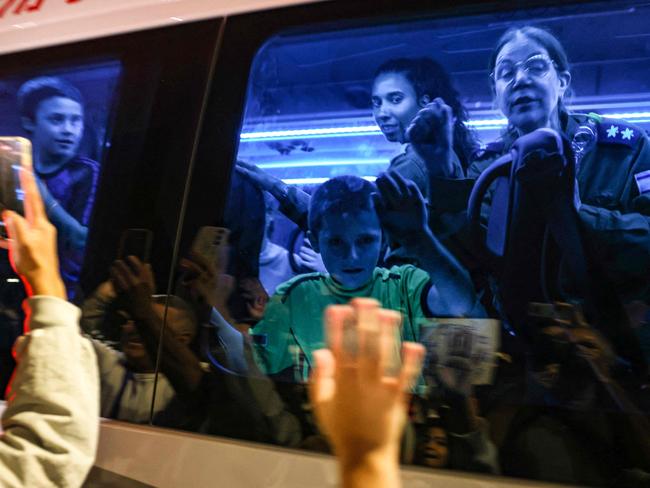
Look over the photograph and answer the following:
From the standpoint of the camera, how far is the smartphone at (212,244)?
2188 millimetres

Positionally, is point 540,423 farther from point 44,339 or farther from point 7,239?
point 7,239

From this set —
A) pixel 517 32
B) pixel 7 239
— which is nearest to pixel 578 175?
pixel 517 32

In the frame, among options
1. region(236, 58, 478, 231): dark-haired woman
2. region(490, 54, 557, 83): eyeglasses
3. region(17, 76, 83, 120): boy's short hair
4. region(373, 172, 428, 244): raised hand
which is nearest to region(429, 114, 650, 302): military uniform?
region(490, 54, 557, 83): eyeglasses

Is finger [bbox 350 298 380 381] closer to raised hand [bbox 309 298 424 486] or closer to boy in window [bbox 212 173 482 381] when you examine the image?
raised hand [bbox 309 298 424 486]

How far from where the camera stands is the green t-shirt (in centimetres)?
200

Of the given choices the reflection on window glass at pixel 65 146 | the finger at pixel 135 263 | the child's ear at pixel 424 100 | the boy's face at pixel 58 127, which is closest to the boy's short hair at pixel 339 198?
the child's ear at pixel 424 100

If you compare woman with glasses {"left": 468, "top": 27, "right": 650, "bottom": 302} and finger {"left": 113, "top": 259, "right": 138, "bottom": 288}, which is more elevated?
woman with glasses {"left": 468, "top": 27, "right": 650, "bottom": 302}

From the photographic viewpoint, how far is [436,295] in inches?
77.0

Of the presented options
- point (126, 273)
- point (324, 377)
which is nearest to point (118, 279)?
point (126, 273)

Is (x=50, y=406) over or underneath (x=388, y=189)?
underneath

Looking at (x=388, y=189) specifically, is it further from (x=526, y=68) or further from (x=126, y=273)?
(x=126, y=273)

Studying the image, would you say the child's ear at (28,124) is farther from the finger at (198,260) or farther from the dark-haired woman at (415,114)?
the dark-haired woman at (415,114)

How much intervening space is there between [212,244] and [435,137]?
2.02 ft

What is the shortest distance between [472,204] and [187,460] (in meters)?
0.89
